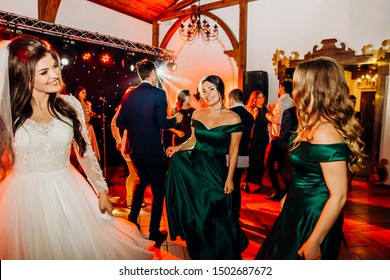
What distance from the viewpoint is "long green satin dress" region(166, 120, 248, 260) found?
2.34m

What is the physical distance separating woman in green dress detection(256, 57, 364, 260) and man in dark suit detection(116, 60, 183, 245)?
1583 mm

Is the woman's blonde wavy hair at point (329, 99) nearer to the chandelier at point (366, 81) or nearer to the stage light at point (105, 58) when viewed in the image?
the stage light at point (105, 58)

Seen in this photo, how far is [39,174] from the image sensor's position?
5.09ft

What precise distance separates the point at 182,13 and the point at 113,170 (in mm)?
5033

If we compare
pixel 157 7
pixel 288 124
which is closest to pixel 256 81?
pixel 288 124

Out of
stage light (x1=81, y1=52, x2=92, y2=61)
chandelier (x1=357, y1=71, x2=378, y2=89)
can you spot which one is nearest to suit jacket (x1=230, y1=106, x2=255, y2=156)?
stage light (x1=81, y1=52, x2=92, y2=61)

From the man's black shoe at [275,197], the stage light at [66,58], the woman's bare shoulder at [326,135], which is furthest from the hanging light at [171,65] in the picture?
the woman's bare shoulder at [326,135]

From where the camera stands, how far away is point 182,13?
8695 millimetres

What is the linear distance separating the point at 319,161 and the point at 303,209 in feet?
0.96

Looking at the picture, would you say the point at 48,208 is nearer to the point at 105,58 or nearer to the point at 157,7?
the point at 105,58

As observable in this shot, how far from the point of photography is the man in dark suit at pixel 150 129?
2.88 metres
